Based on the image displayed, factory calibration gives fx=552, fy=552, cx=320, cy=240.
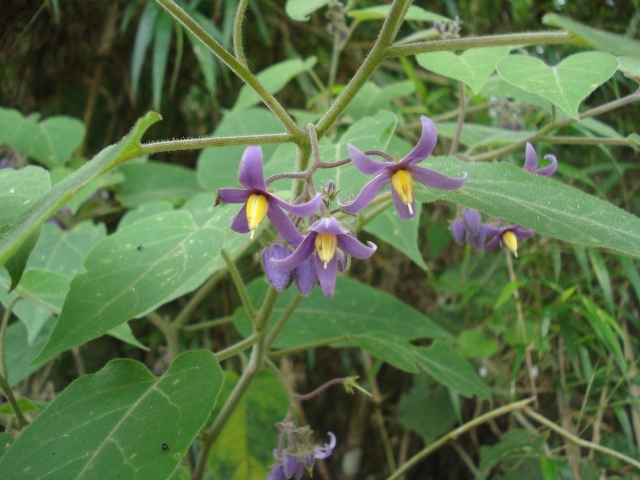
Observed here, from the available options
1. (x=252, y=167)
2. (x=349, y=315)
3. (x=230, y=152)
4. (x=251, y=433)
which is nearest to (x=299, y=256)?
(x=252, y=167)

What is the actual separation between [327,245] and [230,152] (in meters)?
1.40

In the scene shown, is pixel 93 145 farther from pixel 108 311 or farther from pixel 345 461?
pixel 108 311

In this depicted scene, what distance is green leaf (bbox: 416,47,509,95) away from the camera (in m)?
1.21

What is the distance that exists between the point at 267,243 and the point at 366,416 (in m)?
1.87

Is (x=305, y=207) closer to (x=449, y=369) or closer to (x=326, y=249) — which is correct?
(x=326, y=249)

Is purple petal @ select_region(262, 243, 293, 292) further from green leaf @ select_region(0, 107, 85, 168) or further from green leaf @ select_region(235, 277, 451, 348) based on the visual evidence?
green leaf @ select_region(0, 107, 85, 168)

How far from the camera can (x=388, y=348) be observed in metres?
1.35

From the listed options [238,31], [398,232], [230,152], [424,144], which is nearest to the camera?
[424,144]

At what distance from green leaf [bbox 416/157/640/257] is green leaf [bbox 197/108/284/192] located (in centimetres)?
Answer: 119

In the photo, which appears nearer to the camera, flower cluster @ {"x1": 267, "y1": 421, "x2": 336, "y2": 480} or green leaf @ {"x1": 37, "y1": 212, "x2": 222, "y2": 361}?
green leaf @ {"x1": 37, "y1": 212, "x2": 222, "y2": 361}

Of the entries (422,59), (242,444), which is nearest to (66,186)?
(422,59)

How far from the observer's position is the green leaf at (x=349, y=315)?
5.61 ft

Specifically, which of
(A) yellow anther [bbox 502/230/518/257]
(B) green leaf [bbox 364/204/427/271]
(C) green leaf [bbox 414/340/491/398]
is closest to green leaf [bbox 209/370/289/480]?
(C) green leaf [bbox 414/340/491/398]

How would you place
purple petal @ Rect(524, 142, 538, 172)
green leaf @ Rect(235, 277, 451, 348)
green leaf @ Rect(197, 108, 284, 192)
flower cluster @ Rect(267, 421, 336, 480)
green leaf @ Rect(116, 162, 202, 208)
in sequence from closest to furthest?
purple petal @ Rect(524, 142, 538, 172)
flower cluster @ Rect(267, 421, 336, 480)
green leaf @ Rect(235, 277, 451, 348)
green leaf @ Rect(197, 108, 284, 192)
green leaf @ Rect(116, 162, 202, 208)
